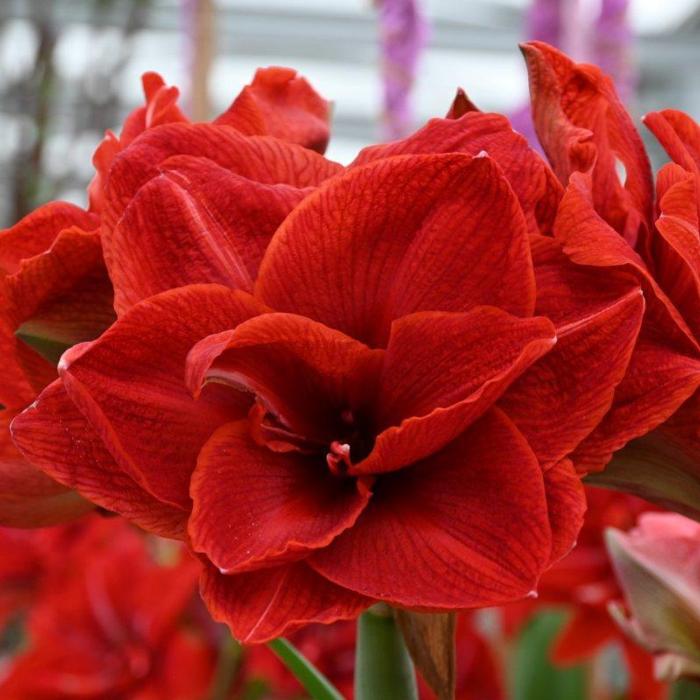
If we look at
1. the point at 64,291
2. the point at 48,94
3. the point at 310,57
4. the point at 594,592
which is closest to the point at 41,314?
the point at 64,291

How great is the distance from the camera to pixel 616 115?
38 centimetres

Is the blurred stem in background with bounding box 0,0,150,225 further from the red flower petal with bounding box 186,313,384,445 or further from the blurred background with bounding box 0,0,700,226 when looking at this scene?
the red flower petal with bounding box 186,313,384,445

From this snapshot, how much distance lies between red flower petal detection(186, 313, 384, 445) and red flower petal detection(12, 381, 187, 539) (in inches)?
1.5

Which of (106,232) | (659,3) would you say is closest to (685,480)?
(106,232)

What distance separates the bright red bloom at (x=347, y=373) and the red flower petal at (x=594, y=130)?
0.09 ft

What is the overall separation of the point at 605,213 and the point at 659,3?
3044 millimetres

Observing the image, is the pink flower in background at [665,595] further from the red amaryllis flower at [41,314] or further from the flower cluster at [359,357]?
the red amaryllis flower at [41,314]

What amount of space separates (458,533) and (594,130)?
0.46 feet

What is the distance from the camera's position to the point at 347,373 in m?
0.33

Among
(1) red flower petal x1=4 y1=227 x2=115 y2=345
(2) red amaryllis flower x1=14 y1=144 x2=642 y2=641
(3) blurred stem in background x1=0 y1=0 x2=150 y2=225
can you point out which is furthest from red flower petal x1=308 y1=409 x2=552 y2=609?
(3) blurred stem in background x1=0 y1=0 x2=150 y2=225

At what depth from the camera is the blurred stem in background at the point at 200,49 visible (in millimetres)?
986

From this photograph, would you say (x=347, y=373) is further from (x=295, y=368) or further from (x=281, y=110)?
(x=281, y=110)

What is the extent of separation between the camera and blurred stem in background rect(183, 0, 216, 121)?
986 millimetres

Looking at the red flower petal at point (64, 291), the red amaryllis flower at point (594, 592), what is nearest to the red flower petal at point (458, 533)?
the red flower petal at point (64, 291)
